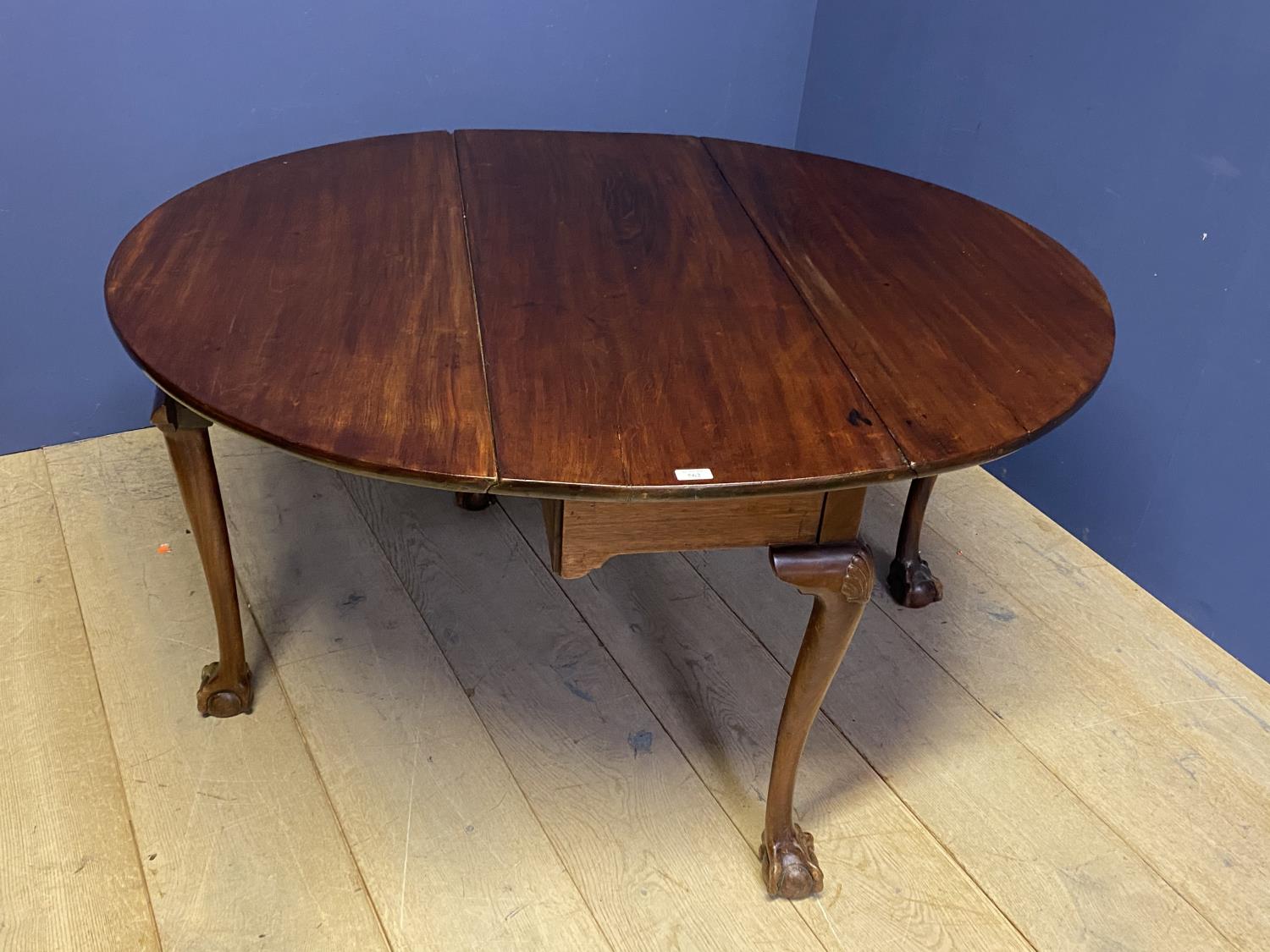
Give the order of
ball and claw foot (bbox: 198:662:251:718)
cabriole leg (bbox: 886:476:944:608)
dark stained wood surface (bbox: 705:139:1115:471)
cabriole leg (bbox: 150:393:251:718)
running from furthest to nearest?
cabriole leg (bbox: 886:476:944:608) → ball and claw foot (bbox: 198:662:251:718) → cabriole leg (bbox: 150:393:251:718) → dark stained wood surface (bbox: 705:139:1115:471)

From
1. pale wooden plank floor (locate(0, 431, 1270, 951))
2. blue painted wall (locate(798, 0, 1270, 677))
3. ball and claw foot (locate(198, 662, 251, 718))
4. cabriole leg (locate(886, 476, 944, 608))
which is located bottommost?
pale wooden plank floor (locate(0, 431, 1270, 951))

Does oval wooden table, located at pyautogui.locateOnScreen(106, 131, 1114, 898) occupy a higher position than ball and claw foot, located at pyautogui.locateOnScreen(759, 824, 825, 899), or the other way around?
oval wooden table, located at pyautogui.locateOnScreen(106, 131, 1114, 898)

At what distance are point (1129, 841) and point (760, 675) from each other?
0.55m

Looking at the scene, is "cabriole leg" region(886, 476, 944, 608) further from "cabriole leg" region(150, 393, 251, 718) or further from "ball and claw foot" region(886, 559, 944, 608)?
"cabriole leg" region(150, 393, 251, 718)

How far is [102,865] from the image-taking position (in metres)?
1.41

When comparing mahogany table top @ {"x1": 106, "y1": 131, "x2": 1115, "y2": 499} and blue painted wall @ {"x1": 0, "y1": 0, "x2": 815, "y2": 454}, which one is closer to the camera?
mahogany table top @ {"x1": 106, "y1": 131, "x2": 1115, "y2": 499}

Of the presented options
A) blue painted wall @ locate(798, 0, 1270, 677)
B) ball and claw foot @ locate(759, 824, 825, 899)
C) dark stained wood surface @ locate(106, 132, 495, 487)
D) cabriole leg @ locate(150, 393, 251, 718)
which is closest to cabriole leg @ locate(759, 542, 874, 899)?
ball and claw foot @ locate(759, 824, 825, 899)

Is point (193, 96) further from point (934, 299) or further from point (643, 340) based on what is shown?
point (934, 299)

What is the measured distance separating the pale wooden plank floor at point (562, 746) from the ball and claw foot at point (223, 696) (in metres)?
0.02

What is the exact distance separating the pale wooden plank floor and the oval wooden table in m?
0.12

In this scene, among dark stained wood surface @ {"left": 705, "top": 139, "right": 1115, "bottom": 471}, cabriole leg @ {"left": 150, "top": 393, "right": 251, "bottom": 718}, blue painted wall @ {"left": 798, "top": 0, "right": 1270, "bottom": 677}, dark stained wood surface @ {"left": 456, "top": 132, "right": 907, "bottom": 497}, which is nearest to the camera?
dark stained wood surface @ {"left": 456, "top": 132, "right": 907, "bottom": 497}

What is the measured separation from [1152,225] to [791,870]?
1.19 metres

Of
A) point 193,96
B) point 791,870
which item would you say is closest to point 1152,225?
point 791,870

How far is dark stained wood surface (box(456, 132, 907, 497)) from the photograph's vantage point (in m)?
1.07
